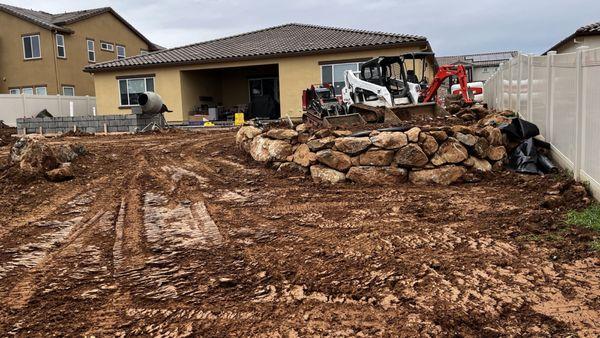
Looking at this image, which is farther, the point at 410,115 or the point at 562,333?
the point at 410,115

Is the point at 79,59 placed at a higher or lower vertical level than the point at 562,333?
higher

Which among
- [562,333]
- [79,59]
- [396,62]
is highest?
[79,59]

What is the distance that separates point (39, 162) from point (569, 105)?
8.98 meters

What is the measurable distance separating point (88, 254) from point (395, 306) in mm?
3273

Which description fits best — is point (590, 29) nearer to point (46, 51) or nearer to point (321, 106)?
point (321, 106)

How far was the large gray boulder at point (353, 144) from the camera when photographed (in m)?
8.55

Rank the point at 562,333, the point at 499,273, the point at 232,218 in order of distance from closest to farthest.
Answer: the point at 562,333 < the point at 499,273 < the point at 232,218

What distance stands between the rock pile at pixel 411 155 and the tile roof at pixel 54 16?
27912 mm

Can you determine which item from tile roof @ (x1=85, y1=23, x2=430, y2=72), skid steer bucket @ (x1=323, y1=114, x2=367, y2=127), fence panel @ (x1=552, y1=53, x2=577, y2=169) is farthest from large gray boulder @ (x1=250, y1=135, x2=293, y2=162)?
tile roof @ (x1=85, y1=23, x2=430, y2=72)

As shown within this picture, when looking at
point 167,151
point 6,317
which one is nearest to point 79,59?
point 167,151

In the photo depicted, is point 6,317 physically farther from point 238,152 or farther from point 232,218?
point 238,152

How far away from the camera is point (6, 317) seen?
12.1 feet

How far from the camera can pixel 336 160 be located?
8688 millimetres

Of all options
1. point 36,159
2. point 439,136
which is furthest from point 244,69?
point 439,136
